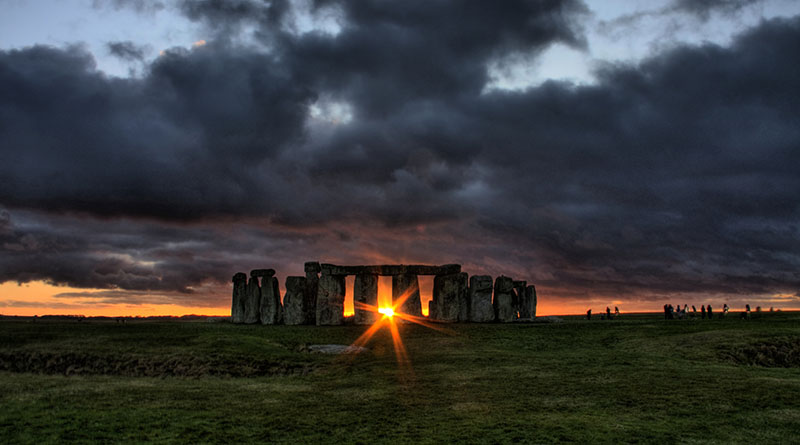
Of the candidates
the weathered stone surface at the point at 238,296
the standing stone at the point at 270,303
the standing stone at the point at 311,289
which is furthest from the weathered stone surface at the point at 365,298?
the weathered stone surface at the point at 238,296

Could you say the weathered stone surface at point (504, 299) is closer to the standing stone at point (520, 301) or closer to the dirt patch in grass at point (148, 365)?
the standing stone at point (520, 301)

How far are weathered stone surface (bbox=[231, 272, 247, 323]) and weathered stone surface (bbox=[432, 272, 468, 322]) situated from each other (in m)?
13.2

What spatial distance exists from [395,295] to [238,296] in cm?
1120

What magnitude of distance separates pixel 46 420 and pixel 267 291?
24321mm

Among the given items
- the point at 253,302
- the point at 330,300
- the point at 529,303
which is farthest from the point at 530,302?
the point at 253,302

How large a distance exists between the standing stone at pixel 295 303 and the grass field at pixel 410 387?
23.7 ft

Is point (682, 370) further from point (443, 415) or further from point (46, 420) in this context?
point (46, 420)

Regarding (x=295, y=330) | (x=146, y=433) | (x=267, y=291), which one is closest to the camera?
(x=146, y=433)

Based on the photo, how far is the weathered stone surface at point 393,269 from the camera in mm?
33938

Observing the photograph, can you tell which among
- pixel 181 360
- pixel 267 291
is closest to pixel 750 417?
pixel 181 360

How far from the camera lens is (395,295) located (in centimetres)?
3388

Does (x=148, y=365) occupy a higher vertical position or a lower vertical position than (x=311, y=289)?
lower

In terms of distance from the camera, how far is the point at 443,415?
11.7m

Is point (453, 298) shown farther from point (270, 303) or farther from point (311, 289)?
point (270, 303)
